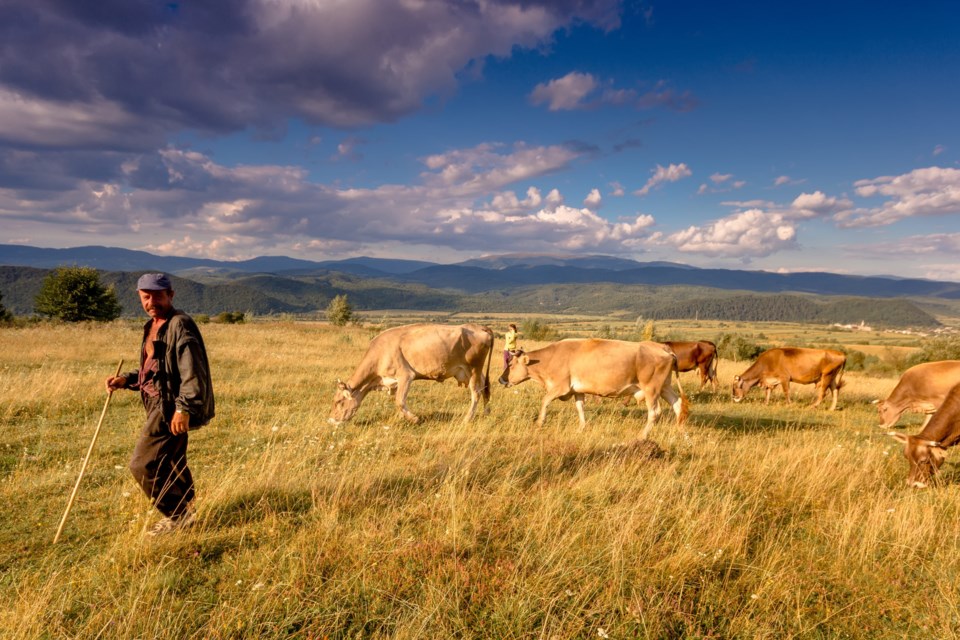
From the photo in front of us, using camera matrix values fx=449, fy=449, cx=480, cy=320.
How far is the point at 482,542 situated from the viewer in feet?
14.9

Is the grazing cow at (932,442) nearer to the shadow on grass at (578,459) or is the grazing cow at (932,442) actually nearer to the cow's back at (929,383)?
the shadow on grass at (578,459)

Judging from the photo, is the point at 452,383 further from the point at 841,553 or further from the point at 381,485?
the point at 841,553

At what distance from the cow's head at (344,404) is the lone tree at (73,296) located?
5175cm

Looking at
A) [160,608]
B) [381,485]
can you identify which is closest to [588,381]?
[381,485]

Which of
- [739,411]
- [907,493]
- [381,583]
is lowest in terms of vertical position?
[739,411]

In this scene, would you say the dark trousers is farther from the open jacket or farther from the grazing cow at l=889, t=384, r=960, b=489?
the grazing cow at l=889, t=384, r=960, b=489

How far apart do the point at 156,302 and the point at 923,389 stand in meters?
15.9

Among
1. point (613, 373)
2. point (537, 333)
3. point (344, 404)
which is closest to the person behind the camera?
point (613, 373)

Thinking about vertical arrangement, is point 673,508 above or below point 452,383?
above

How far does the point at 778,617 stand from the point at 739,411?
11.5m

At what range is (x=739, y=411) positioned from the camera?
1370cm

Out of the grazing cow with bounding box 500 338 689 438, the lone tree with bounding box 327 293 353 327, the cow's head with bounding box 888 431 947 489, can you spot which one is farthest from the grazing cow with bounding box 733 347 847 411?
the lone tree with bounding box 327 293 353 327

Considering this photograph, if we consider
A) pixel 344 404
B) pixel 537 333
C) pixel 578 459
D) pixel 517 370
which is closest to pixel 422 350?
pixel 344 404

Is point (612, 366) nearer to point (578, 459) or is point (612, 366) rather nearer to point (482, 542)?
point (578, 459)
